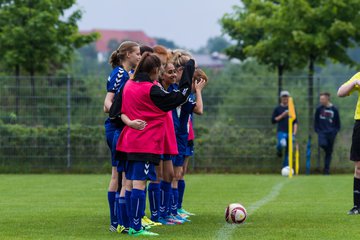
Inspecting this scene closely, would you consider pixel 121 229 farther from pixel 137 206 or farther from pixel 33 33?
pixel 33 33

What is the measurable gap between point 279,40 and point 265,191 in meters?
9.21

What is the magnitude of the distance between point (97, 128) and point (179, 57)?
12936 millimetres

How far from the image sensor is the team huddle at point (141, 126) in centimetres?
899

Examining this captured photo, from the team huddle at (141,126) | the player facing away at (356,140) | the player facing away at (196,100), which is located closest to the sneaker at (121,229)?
the team huddle at (141,126)

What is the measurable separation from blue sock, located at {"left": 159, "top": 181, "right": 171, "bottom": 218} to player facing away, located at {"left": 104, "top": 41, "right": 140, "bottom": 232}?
0.91m

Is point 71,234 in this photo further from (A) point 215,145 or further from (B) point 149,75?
(A) point 215,145

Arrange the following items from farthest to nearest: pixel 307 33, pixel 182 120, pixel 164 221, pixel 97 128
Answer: pixel 307 33
pixel 97 128
pixel 182 120
pixel 164 221

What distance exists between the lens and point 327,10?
23.8m

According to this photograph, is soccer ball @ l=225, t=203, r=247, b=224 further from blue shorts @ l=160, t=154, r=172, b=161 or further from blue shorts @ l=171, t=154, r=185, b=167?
blue shorts @ l=171, t=154, r=185, b=167

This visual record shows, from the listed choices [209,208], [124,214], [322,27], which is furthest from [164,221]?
[322,27]

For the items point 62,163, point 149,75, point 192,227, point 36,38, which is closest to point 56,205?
point 192,227

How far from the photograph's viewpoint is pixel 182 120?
10883mm

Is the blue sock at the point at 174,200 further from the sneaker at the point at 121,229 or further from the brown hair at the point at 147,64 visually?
the brown hair at the point at 147,64

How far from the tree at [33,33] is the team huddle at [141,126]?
48.8ft
